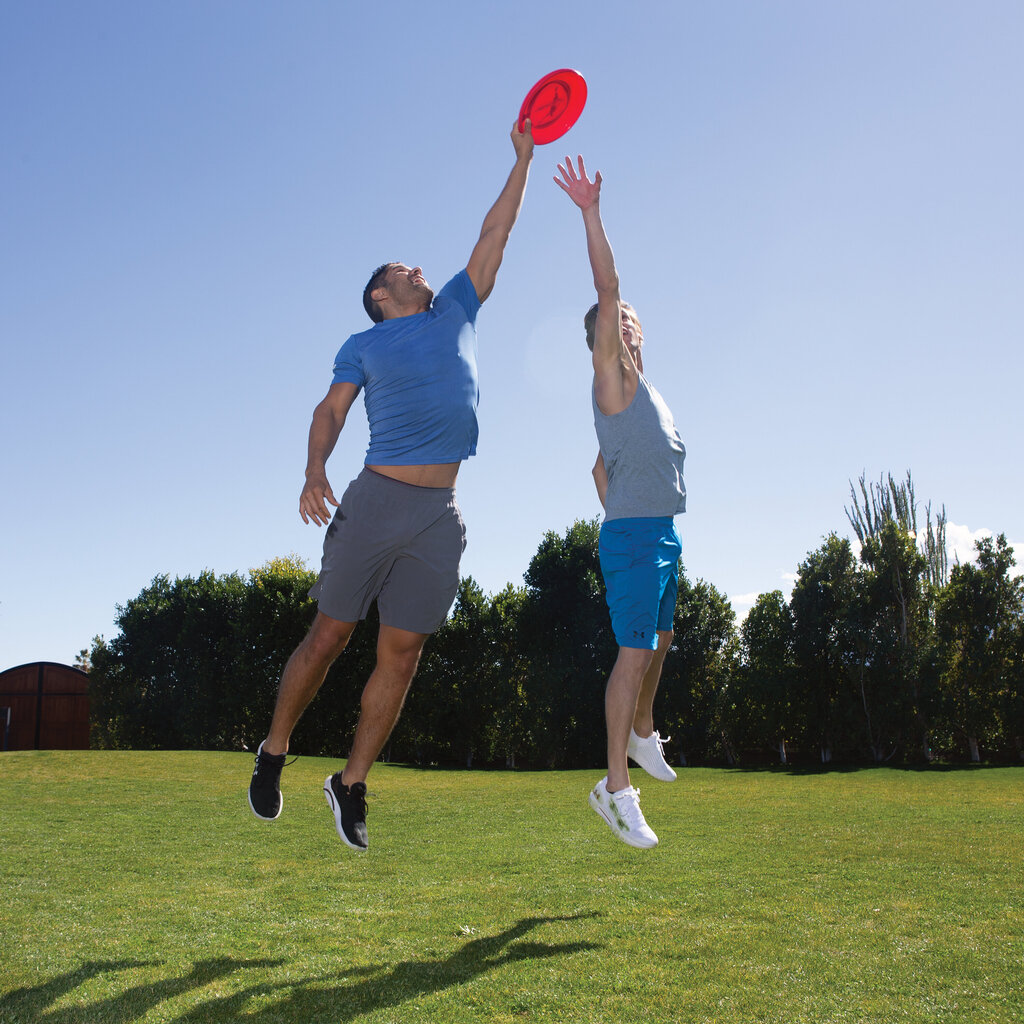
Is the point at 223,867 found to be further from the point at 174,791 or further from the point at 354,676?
the point at 354,676

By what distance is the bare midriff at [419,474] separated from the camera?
395 cm

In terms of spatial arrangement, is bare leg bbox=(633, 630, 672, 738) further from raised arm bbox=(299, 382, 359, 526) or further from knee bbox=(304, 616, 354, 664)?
raised arm bbox=(299, 382, 359, 526)

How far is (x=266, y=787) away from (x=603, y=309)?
293cm

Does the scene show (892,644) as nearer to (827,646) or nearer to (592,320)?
(827,646)

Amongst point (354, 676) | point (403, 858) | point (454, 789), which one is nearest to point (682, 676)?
point (354, 676)

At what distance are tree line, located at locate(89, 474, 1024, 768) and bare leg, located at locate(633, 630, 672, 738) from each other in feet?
77.7

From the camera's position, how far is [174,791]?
13180 millimetres

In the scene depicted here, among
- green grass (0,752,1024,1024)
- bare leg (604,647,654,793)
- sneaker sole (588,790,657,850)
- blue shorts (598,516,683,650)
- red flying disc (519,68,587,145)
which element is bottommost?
green grass (0,752,1024,1024)

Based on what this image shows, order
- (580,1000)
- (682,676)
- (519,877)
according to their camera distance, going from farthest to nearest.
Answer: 1. (682,676)
2. (519,877)
3. (580,1000)

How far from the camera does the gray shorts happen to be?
3904 mm

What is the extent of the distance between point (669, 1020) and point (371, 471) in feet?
8.57

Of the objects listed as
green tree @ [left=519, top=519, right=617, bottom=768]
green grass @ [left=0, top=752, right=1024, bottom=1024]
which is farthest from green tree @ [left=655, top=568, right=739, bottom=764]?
green grass @ [left=0, top=752, right=1024, bottom=1024]

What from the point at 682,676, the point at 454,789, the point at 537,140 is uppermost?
the point at 537,140

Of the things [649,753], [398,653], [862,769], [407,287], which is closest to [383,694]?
[398,653]
